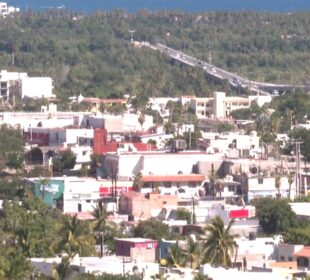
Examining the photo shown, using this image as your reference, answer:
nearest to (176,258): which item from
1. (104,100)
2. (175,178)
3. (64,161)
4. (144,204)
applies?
(144,204)

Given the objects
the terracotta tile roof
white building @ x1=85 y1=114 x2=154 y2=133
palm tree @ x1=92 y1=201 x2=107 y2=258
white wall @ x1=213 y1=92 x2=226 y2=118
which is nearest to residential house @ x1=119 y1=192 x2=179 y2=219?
the terracotta tile roof

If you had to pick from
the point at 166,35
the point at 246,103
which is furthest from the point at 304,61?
the point at 246,103

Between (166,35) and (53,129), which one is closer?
(53,129)

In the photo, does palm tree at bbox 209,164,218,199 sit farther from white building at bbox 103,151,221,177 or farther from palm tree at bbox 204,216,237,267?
palm tree at bbox 204,216,237,267

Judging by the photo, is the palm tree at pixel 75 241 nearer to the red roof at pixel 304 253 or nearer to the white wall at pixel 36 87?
the red roof at pixel 304 253

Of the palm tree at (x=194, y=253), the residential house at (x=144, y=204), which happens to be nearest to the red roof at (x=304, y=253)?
the palm tree at (x=194, y=253)

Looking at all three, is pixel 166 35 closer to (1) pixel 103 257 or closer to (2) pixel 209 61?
(2) pixel 209 61

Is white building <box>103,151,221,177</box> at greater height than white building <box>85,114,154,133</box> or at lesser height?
lesser
